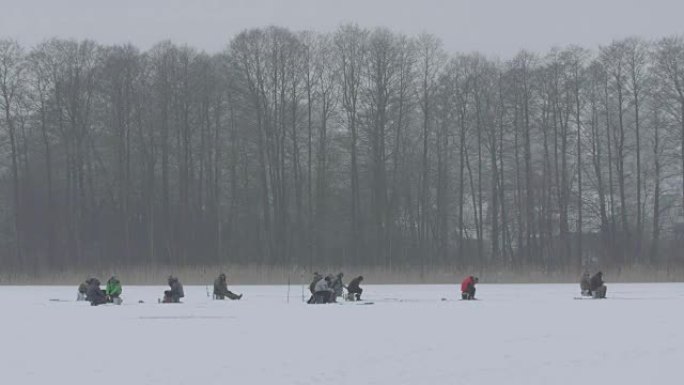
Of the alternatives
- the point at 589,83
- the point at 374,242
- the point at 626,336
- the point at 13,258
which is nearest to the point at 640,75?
the point at 589,83

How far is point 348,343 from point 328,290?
12870 mm

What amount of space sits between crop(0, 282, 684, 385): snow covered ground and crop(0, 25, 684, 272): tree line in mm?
33825

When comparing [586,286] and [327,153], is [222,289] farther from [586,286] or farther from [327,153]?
[327,153]

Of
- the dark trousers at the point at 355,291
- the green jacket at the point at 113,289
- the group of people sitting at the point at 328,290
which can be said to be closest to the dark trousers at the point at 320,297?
the group of people sitting at the point at 328,290

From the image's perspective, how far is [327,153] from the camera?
223ft

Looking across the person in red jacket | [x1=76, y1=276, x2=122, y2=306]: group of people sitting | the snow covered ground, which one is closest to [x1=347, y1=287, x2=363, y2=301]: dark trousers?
the snow covered ground

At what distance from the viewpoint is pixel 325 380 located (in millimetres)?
14688

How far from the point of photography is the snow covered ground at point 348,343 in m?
15.1

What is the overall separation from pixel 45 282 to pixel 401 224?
27.2 metres

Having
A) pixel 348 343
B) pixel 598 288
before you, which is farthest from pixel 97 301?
pixel 348 343

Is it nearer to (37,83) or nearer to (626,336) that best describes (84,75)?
(37,83)

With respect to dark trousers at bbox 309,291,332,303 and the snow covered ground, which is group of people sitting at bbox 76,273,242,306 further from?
dark trousers at bbox 309,291,332,303

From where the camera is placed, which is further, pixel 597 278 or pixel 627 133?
pixel 627 133

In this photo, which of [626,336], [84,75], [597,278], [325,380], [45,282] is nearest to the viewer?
[325,380]
